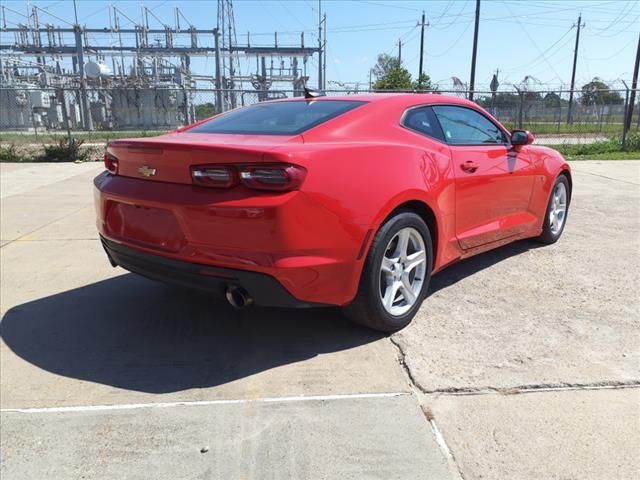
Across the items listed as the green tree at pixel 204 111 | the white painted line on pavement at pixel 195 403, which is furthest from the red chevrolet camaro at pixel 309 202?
the green tree at pixel 204 111

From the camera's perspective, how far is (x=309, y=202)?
2.71 metres

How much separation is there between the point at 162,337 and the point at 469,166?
96.6 inches

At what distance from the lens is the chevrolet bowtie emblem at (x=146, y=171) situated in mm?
3049

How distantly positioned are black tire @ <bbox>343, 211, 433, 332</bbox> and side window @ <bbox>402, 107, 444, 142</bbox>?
671 mm

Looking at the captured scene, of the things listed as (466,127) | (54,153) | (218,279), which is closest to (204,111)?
(54,153)

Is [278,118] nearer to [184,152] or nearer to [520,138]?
[184,152]

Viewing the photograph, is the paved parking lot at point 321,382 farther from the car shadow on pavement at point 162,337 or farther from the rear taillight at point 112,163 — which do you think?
the rear taillight at point 112,163

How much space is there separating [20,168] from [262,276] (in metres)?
12.3

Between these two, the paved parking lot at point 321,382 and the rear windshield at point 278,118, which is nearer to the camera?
the paved parking lot at point 321,382

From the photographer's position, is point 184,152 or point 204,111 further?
point 204,111

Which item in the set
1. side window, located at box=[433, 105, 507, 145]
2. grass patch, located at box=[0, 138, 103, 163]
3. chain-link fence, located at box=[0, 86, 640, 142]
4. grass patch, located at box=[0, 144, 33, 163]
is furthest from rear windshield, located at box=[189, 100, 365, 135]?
chain-link fence, located at box=[0, 86, 640, 142]

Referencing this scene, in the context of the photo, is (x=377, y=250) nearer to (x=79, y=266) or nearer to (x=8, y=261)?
(x=79, y=266)

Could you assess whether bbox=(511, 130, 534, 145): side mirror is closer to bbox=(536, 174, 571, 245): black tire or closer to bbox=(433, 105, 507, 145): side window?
bbox=(433, 105, 507, 145): side window

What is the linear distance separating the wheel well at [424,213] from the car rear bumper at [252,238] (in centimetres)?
46
